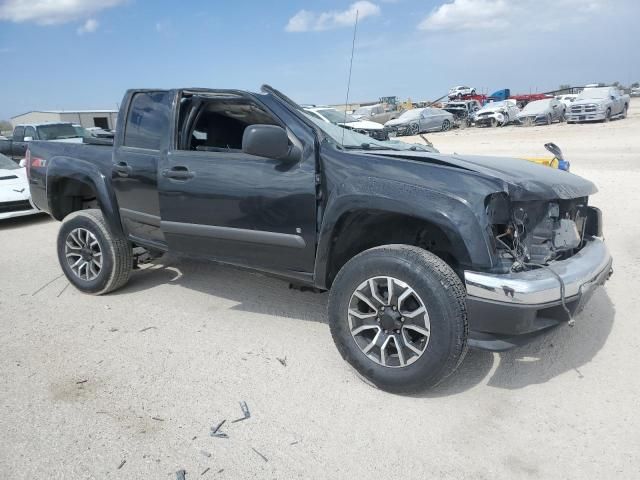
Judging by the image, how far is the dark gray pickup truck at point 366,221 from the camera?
2.88 meters

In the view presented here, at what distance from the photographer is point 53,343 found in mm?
4012

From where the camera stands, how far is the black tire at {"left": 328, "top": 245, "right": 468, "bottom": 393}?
9.47 feet

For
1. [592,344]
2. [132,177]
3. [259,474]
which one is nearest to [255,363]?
[259,474]

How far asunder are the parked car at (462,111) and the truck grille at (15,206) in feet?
92.6

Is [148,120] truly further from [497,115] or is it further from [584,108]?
[497,115]

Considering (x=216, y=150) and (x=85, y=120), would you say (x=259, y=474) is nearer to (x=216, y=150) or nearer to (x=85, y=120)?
(x=216, y=150)

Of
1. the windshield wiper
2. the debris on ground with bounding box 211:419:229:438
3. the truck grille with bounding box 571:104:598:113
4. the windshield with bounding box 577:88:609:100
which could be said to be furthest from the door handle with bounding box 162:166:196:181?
the windshield with bounding box 577:88:609:100

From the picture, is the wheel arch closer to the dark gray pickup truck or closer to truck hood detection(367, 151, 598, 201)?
the dark gray pickup truck

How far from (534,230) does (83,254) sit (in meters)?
3.95

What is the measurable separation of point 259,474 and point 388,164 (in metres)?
1.86

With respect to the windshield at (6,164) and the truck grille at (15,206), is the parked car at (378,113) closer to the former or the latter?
the windshield at (6,164)

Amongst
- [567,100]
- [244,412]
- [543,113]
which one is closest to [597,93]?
[543,113]

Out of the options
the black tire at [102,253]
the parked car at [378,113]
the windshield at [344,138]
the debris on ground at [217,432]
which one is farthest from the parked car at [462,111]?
the debris on ground at [217,432]

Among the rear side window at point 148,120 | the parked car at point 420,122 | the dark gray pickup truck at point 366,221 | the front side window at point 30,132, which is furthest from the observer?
the parked car at point 420,122
